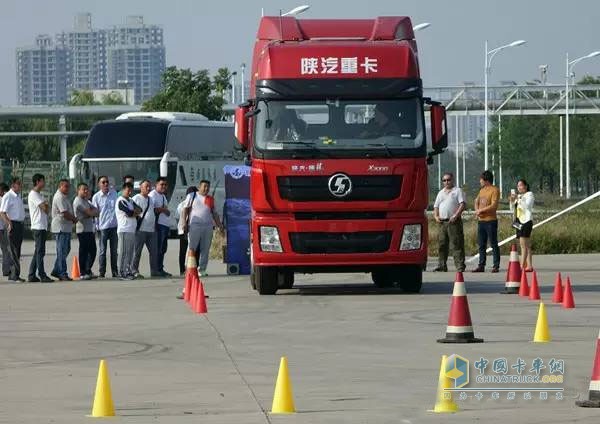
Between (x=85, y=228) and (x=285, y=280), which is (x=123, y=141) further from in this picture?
(x=285, y=280)

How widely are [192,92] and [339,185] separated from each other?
52.8 metres

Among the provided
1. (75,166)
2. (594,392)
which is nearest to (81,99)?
(75,166)

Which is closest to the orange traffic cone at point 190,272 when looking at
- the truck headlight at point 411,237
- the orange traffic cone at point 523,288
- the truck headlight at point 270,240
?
the truck headlight at point 270,240

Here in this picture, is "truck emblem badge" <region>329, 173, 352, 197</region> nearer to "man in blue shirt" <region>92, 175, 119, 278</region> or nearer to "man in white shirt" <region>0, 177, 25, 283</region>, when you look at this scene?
"man in white shirt" <region>0, 177, 25, 283</region>

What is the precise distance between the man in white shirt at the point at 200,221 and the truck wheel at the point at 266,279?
15.7 feet

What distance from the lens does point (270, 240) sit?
76.6ft

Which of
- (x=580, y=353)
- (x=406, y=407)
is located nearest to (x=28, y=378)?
(x=406, y=407)

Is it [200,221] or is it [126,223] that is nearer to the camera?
[126,223]

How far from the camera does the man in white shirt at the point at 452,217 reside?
29688 mm

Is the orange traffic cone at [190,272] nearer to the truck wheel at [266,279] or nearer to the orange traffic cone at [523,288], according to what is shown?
the truck wheel at [266,279]

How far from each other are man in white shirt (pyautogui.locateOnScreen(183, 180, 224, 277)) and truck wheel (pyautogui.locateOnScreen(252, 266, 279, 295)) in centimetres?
478

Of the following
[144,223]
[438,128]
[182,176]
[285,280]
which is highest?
[438,128]

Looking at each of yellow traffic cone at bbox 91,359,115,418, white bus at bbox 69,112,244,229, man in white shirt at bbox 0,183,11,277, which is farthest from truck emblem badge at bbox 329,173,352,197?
white bus at bbox 69,112,244,229

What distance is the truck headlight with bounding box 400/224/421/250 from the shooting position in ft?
76.5
